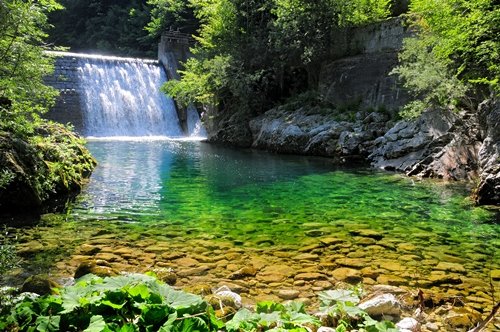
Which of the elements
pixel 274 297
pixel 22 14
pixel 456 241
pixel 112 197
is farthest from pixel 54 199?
pixel 456 241

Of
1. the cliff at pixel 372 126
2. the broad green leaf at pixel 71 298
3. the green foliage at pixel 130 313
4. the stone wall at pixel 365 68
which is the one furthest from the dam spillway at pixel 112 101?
the green foliage at pixel 130 313

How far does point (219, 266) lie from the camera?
555 centimetres

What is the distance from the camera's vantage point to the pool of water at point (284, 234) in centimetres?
523

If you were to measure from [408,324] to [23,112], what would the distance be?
8.07 meters

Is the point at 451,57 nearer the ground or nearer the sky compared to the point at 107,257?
nearer the sky

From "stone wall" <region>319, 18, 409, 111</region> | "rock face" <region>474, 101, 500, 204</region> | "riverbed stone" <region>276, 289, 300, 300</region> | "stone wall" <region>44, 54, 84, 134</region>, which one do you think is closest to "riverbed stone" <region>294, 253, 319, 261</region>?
"riverbed stone" <region>276, 289, 300, 300</region>

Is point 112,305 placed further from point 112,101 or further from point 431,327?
point 112,101

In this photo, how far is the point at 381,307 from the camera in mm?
3840

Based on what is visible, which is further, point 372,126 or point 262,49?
point 262,49

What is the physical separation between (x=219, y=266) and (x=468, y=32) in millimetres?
7183

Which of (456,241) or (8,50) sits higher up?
(8,50)

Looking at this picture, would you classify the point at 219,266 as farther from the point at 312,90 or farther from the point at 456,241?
the point at 312,90

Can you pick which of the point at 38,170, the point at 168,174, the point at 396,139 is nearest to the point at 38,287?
the point at 38,170

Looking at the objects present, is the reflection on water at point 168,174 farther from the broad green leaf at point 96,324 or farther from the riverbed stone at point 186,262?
the broad green leaf at point 96,324
